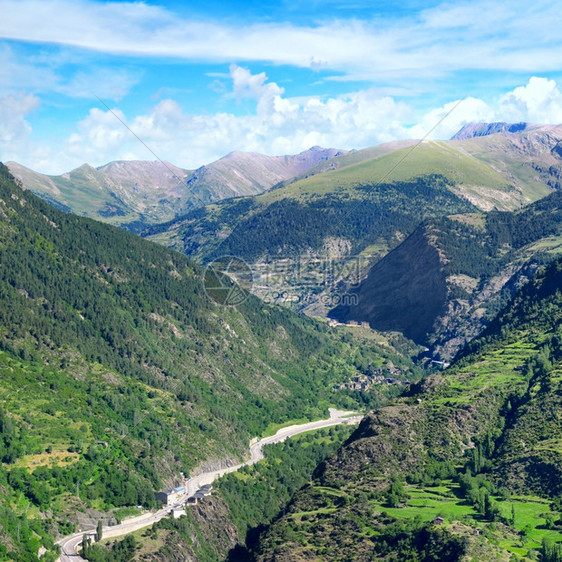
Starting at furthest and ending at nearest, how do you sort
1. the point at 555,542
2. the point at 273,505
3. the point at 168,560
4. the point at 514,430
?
1. the point at 273,505
2. the point at 514,430
3. the point at 168,560
4. the point at 555,542

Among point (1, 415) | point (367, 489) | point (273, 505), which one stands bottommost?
point (273, 505)

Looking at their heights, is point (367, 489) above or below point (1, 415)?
below

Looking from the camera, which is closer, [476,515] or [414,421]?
[476,515]

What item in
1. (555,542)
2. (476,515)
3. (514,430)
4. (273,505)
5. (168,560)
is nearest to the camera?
(555,542)

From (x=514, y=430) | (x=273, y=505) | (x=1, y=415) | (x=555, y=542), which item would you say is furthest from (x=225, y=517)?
(x=555, y=542)

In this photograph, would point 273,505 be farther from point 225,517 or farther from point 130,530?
point 130,530

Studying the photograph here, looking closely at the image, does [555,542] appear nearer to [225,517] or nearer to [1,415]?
[225,517]
